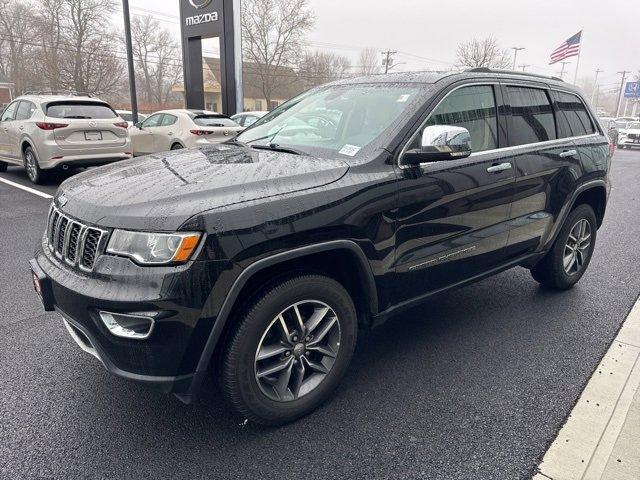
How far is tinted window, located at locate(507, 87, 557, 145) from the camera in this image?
11.1 ft

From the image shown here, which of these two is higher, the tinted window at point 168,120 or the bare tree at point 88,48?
the bare tree at point 88,48

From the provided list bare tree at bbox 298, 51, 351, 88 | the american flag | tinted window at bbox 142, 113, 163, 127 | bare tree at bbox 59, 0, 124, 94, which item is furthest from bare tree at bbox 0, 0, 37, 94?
the american flag

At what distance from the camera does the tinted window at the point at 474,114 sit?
288 cm

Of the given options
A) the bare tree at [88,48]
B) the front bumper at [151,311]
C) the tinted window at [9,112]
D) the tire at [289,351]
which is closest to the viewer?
the front bumper at [151,311]

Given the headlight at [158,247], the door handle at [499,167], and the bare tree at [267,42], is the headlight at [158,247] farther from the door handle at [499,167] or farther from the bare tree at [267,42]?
the bare tree at [267,42]

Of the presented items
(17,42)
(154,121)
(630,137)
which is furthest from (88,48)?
(630,137)

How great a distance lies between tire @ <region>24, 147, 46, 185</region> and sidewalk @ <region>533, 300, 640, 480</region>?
913cm

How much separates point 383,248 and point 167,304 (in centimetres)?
116

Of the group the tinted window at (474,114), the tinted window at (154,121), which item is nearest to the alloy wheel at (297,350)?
the tinted window at (474,114)

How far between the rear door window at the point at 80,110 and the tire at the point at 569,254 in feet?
26.3

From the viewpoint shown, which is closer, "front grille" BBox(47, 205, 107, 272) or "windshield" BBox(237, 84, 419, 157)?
"front grille" BBox(47, 205, 107, 272)

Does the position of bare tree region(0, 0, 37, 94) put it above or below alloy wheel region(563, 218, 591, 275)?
above

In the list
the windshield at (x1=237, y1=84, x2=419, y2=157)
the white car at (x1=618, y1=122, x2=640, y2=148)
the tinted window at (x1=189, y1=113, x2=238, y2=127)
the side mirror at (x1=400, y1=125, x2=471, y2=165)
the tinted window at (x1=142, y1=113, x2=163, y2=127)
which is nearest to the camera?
the side mirror at (x1=400, y1=125, x2=471, y2=165)

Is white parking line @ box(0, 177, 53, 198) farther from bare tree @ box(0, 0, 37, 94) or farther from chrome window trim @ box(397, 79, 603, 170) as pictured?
bare tree @ box(0, 0, 37, 94)
